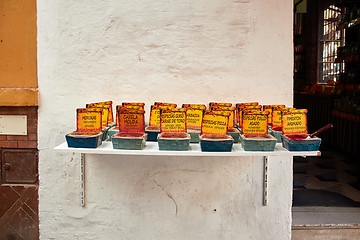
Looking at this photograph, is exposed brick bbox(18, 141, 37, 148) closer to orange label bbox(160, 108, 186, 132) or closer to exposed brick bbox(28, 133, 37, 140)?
exposed brick bbox(28, 133, 37, 140)

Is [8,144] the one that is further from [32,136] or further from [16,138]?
[32,136]

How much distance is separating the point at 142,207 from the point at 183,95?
0.82 metres

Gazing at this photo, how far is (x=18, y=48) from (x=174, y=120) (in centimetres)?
129

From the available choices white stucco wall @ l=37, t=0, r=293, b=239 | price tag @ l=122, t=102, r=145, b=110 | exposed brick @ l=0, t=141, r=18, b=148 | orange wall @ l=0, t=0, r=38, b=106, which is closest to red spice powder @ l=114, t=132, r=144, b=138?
price tag @ l=122, t=102, r=145, b=110

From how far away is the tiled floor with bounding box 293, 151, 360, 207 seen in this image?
10.1ft

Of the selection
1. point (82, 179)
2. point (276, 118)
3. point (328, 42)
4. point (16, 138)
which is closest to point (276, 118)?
point (276, 118)

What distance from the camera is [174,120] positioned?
1771 mm

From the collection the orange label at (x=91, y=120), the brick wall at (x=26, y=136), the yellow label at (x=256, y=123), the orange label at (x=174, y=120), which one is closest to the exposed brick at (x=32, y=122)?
the brick wall at (x=26, y=136)

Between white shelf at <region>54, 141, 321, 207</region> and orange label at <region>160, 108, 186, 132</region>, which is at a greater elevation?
orange label at <region>160, 108, 186, 132</region>

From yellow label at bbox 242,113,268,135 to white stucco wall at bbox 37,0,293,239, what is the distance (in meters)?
0.48

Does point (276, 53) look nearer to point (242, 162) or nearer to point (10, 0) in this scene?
point (242, 162)

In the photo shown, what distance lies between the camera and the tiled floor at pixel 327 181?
10.1 feet

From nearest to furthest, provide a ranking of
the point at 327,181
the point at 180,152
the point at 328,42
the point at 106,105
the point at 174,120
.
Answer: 1. the point at 180,152
2. the point at 174,120
3. the point at 106,105
4. the point at 327,181
5. the point at 328,42

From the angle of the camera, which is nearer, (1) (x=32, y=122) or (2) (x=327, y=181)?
(1) (x=32, y=122)
